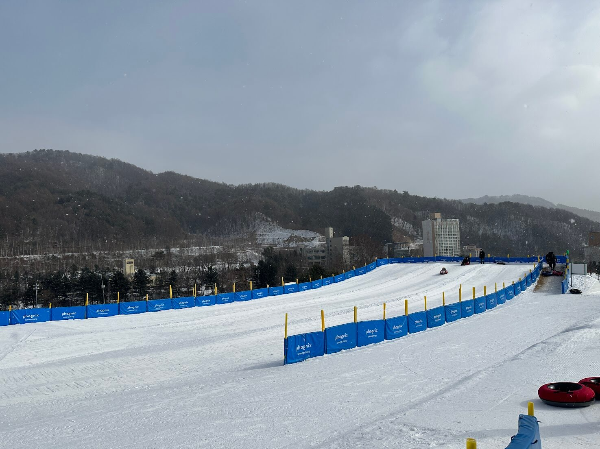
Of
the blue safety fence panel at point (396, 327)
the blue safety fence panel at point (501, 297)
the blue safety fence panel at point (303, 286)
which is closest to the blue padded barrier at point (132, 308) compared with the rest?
the blue safety fence panel at point (303, 286)

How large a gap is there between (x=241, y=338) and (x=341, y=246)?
126 meters

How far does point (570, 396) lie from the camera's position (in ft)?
33.9

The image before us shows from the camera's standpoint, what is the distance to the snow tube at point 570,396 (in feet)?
33.8

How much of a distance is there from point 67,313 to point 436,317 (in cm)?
2212

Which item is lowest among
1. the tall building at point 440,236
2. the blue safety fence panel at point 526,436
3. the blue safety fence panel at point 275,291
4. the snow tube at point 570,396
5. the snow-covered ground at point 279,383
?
the snow-covered ground at point 279,383

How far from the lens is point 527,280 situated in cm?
3828

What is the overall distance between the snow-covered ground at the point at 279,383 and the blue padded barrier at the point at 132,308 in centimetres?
299

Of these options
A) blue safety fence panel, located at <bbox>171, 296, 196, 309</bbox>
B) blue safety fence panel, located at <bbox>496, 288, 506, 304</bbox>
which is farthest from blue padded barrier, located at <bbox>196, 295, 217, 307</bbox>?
blue safety fence panel, located at <bbox>496, 288, 506, 304</bbox>

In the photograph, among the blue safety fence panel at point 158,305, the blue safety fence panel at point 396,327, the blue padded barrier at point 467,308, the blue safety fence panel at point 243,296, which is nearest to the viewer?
the blue safety fence panel at point 396,327

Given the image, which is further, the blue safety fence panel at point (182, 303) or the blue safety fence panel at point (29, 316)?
the blue safety fence panel at point (182, 303)

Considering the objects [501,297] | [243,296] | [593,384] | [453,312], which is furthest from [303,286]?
[593,384]

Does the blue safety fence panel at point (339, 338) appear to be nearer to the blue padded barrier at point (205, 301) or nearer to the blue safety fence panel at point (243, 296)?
the blue padded barrier at point (205, 301)

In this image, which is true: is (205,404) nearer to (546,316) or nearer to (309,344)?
(309,344)

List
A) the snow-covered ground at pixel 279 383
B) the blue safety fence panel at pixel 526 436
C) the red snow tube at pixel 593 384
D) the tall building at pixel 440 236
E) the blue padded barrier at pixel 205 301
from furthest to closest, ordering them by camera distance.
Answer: the tall building at pixel 440 236, the blue padded barrier at pixel 205 301, the red snow tube at pixel 593 384, the snow-covered ground at pixel 279 383, the blue safety fence panel at pixel 526 436
